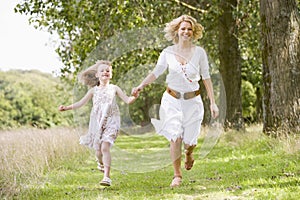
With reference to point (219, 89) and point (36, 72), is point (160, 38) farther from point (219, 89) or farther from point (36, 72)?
point (36, 72)

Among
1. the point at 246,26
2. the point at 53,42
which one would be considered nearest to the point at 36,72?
the point at 53,42

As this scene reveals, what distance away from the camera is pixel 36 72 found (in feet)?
416

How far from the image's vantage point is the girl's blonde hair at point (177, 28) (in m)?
6.59

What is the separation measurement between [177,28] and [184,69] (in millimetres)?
797

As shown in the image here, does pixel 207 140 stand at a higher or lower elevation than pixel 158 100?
lower

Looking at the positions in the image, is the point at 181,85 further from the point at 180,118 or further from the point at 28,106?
the point at 28,106

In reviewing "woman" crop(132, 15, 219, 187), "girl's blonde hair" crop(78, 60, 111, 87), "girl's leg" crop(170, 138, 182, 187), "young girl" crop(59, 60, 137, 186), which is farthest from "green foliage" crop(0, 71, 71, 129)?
"woman" crop(132, 15, 219, 187)

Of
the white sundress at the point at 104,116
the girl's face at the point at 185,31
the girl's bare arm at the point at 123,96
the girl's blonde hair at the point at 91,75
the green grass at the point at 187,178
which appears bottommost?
the green grass at the point at 187,178

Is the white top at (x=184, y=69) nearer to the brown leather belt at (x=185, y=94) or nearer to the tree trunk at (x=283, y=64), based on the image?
the brown leather belt at (x=185, y=94)

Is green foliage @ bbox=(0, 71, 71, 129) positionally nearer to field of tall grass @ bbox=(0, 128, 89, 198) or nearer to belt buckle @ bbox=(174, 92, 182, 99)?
field of tall grass @ bbox=(0, 128, 89, 198)

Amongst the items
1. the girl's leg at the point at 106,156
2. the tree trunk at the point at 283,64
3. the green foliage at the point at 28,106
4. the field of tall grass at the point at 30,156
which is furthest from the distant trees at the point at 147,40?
the green foliage at the point at 28,106

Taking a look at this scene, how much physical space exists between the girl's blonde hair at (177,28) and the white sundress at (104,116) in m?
1.06

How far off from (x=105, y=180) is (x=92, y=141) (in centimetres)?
61

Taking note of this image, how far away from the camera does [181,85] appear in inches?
248
